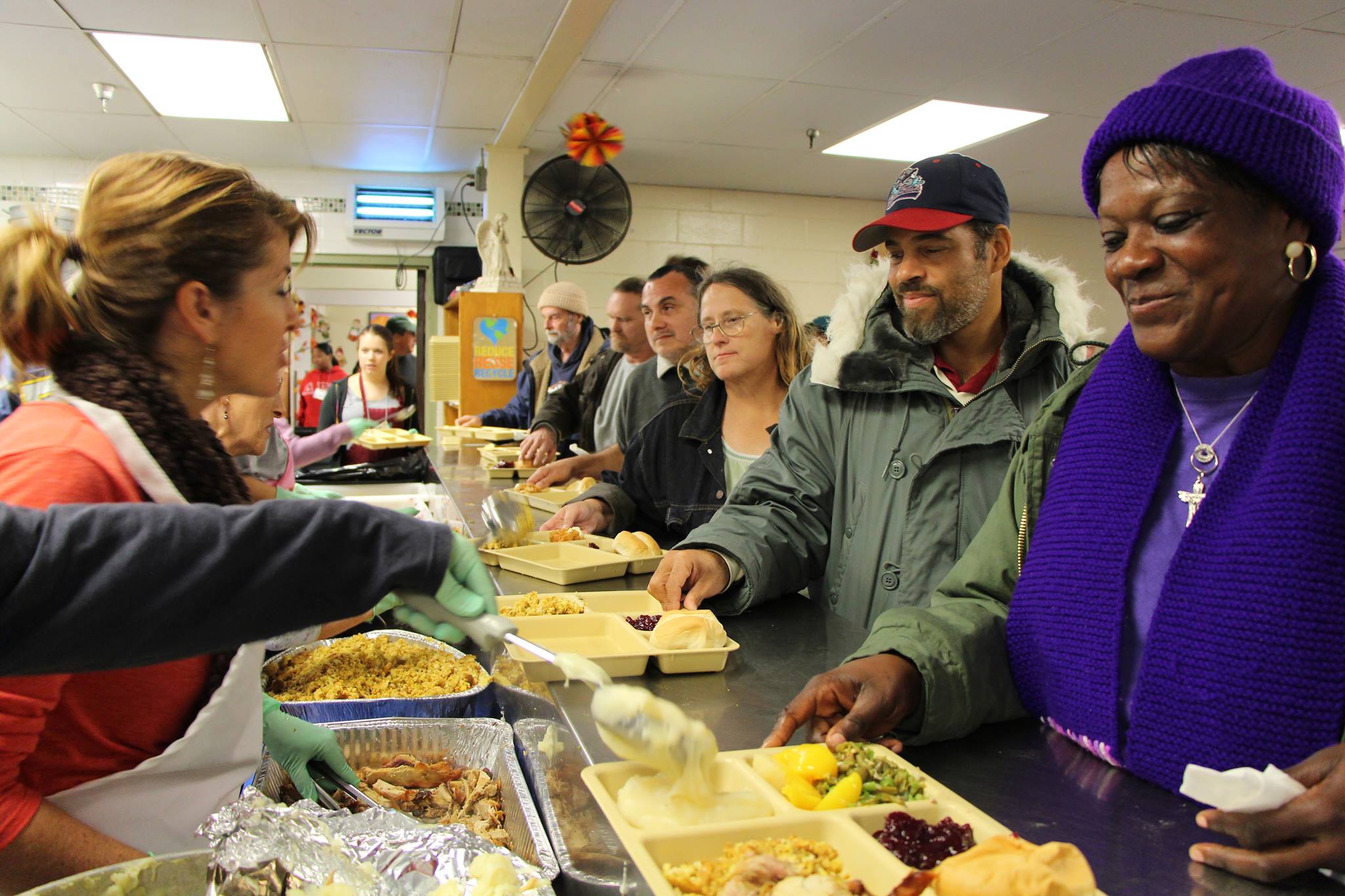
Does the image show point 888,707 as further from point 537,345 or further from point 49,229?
point 537,345

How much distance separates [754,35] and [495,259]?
3.26 meters

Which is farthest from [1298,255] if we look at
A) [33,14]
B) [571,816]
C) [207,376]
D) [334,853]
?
[33,14]

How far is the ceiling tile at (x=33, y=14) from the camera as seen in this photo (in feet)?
15.7

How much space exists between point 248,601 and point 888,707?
841mm

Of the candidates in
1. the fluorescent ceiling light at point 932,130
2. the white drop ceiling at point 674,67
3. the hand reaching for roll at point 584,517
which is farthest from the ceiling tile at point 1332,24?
the hand reaching for roll at point 584,517

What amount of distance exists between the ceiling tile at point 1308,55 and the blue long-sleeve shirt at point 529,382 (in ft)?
14.2

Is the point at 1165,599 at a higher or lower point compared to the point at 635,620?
higher

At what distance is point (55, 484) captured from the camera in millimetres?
1037

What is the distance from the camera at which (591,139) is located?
264 inches

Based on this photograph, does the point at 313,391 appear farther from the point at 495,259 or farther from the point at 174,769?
the point at 174,769

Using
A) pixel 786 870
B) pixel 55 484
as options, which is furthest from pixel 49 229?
pixel 786 870

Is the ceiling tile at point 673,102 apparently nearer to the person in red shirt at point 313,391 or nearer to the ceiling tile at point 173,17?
the ceiling tile at point 173,17

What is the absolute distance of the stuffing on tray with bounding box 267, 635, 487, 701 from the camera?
6.55 ft

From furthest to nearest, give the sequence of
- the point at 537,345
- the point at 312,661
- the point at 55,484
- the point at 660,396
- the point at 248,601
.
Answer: the point at 537,345, the point at 660,396, the point at 312,661, the point at 55,484, the point at 248,601
